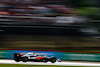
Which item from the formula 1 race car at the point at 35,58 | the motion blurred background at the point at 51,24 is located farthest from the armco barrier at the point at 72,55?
the motion blurred background at the point at 51,24

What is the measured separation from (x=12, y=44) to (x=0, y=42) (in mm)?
1107

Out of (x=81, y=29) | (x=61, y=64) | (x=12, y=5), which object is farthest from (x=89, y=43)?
(x=12, y=5)

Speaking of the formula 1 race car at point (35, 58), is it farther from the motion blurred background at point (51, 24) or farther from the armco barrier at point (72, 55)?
the motion blurred background at point (51, 24)

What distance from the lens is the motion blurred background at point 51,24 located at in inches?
697

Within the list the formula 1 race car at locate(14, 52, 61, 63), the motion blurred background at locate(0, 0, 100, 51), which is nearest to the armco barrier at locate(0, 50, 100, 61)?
the formula 1 race car at locate(14, 52, 61, 63)

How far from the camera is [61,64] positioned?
13930 mm

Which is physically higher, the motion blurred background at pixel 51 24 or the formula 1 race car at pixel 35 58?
the motion blurred background at pixel 51 24

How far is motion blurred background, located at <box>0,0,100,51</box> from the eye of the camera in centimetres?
1770

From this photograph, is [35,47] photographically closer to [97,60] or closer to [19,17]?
[19,17]

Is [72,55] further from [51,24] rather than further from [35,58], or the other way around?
[51,24]

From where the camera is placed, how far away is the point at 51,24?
1800 cm

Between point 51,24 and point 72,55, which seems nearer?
point 72,55

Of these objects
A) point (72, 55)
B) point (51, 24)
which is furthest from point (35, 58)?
point (51, 24)

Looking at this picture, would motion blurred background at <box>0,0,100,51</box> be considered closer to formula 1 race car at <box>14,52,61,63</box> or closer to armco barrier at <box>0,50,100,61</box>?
armco barrier at <box>0,50,100,61</box>
